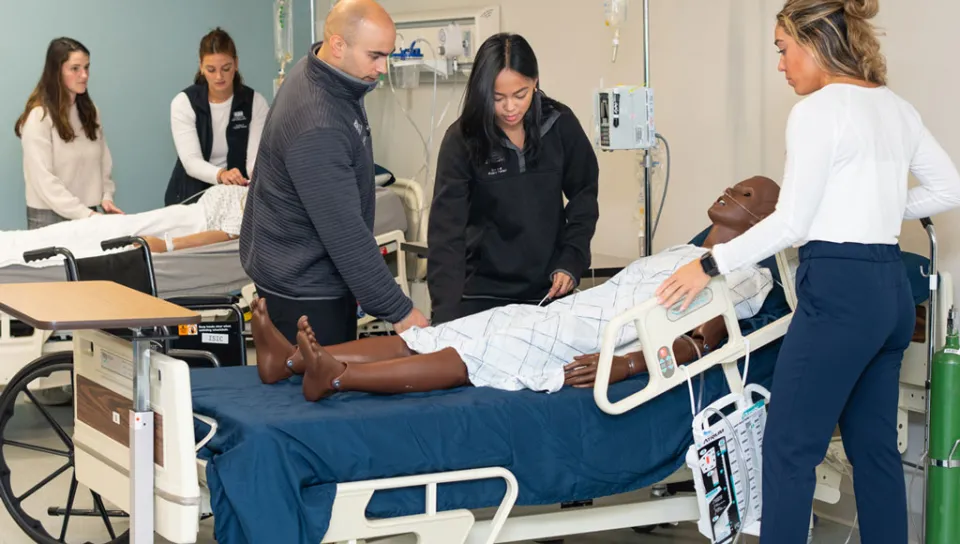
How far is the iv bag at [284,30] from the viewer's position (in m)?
5.17

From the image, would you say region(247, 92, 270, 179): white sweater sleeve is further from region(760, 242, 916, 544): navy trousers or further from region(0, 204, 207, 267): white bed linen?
region(760, 242, 916, 544): navy trousers

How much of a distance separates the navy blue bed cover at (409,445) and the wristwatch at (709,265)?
374 millimetres

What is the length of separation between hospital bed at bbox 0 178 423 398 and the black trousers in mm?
999

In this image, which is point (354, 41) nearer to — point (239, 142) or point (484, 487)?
point (484, 487)

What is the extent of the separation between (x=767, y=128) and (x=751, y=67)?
0.23 meters

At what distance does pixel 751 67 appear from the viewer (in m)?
3.88

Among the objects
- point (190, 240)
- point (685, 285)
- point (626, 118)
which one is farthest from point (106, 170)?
point (685, 285)

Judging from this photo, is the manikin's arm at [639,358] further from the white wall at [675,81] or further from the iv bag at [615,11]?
the iv bag at [615,11]

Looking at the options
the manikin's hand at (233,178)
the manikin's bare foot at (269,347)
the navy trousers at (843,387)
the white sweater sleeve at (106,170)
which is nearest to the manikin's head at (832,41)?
the navy trousers at (843,387)

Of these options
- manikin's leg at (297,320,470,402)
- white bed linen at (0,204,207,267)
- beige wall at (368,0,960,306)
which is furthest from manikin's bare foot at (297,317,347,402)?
white bed linen at (0,204,207,267)

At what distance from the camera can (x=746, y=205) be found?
3113mm

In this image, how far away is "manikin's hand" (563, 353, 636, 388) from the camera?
2684mm

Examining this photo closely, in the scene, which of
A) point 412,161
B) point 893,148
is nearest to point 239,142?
point 412,161

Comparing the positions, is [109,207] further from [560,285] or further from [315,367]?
[315,367]
